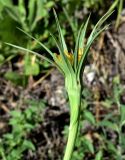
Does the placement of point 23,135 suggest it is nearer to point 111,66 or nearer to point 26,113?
point 26,113

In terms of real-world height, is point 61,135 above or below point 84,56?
below

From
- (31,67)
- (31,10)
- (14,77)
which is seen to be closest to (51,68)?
(31,67)

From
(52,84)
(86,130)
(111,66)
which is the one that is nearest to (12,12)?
(52,84)

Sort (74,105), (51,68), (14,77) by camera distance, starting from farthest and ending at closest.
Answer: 1. (51,68)
2. (14,77)
3. (74,105)

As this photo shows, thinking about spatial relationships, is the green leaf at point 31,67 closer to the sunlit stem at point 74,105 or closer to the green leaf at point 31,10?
the green leaf at point 31,10

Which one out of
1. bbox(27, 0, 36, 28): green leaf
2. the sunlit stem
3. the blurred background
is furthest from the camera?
bbox(27, 0, 36, 28): green leaf

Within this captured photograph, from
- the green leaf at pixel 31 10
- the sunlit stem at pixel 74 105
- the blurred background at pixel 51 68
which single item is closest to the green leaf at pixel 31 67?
the blurred background at pixel 51 68

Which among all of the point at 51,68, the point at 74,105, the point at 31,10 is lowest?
the point at 74,105

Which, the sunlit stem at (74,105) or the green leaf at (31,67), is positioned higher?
the green leaf at (31,67)

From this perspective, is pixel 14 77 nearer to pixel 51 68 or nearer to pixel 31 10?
pixel 51 68

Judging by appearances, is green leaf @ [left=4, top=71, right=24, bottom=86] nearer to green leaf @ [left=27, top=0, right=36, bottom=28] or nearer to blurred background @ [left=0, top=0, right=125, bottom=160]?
blurred background @ [left=0, top=0, right=125, bottom=160]

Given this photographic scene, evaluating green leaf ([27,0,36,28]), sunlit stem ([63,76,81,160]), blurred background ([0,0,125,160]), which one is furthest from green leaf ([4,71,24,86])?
sunlit stem ([63,76,81,160])
